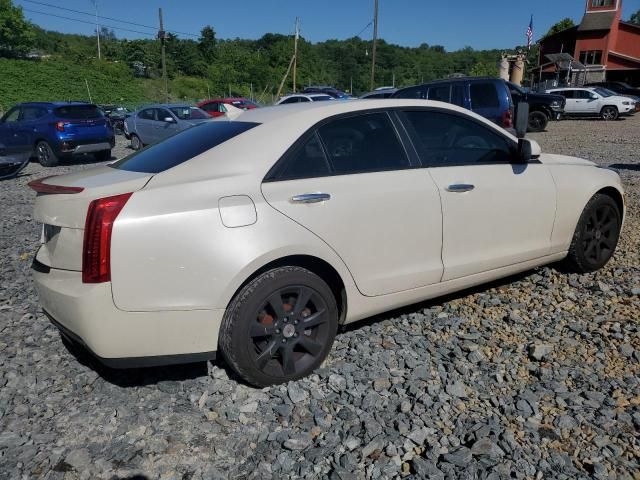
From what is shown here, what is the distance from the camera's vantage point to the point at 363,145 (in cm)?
335

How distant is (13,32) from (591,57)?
60.7 m

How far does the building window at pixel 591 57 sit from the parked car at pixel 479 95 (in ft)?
141

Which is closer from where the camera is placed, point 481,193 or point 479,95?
point 481,193

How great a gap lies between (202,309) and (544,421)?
1.80m

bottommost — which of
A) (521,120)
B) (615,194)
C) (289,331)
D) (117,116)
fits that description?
(117,116)

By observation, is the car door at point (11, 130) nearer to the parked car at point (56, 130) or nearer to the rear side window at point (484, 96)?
the parked car at point (56, 130)

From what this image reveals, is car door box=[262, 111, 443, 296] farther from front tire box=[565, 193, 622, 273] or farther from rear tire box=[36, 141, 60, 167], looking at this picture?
rear tire box=[36, 141, 60, 167]

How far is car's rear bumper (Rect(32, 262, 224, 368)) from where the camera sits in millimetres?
2600

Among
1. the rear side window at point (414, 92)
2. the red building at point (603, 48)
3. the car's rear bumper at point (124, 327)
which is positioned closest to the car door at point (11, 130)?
the rear side window at point (414, 92)

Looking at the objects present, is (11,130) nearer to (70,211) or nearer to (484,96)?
(484,96)

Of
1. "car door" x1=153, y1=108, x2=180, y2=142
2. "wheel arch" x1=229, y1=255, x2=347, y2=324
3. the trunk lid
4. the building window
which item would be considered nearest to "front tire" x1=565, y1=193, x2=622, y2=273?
"wheel arch" x1=229, y1=255, x2=347, y2=324

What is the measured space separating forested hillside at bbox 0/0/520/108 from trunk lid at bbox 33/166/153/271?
40.4m

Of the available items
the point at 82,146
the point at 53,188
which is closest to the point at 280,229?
the point at 53,188

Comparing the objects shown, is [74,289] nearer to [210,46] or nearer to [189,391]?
[189,391]
